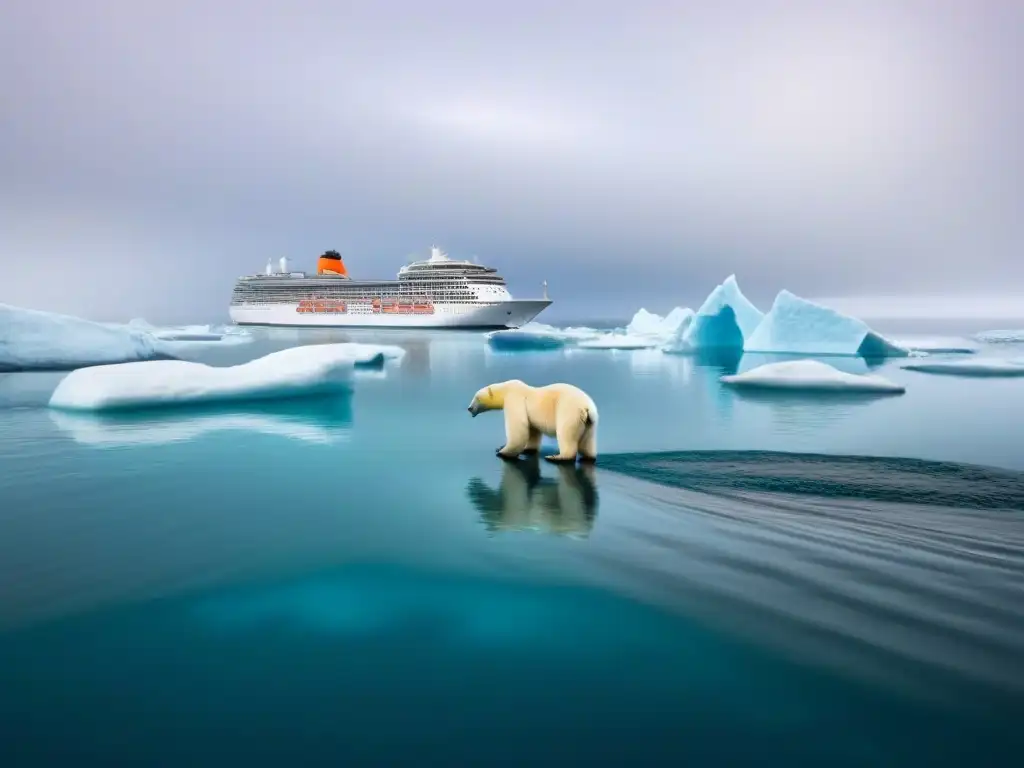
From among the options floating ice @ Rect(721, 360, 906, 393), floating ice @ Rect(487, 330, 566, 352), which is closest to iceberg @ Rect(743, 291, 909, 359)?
floating ice @ Rect(721, 360, 906, 393)

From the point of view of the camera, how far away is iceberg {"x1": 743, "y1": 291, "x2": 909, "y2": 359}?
86.4 feet

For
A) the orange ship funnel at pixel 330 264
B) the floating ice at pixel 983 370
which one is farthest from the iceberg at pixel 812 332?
the orange ship funnel at pixel 330 264

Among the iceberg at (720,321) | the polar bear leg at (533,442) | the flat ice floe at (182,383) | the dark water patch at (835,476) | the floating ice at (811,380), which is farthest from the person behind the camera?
the iceberg at (720,321)

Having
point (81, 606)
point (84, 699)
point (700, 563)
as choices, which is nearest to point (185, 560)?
point (81, 606)

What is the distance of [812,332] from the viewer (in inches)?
1087

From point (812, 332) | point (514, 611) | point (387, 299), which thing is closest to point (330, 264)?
point (387, 299)

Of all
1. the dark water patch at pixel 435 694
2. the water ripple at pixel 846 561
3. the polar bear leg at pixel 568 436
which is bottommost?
the dark water patch at pixel 435 694

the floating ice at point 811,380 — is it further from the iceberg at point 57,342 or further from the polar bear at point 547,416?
the iceberg at point 57,342

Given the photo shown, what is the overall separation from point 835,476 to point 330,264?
6945 centimetres

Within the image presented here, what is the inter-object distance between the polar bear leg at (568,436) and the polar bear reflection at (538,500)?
12 centimetres

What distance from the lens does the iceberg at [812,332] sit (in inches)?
1037

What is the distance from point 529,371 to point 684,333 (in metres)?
13.1

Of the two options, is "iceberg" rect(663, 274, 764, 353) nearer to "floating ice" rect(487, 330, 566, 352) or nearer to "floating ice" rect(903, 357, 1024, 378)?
"floating ice" rect(487, 330, 566, 352)

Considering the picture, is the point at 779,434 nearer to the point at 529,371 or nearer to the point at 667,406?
the point at 667,406
